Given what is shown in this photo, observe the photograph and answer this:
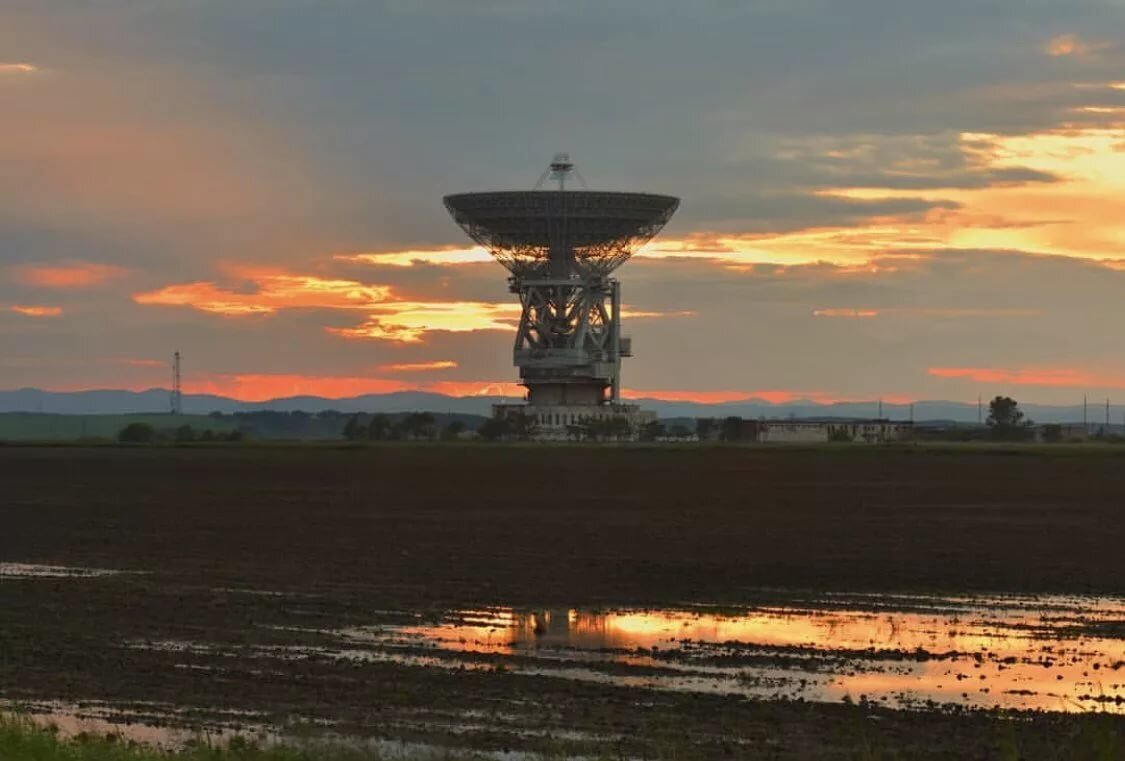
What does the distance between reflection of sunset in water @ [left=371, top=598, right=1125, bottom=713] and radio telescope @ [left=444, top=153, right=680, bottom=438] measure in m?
112

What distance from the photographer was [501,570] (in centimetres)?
3716

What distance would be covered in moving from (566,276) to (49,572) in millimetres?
116972

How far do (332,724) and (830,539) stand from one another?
27442 millimetres

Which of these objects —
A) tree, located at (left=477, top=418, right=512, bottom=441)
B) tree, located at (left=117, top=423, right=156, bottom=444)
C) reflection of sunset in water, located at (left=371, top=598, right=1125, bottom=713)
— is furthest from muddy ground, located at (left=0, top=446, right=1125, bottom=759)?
tree, located at (left=117, top=423, right=156, bottom=444)

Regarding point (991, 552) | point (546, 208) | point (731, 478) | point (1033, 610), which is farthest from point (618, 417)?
point (1033, 610)

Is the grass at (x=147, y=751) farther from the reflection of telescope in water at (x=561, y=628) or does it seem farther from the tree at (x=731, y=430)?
the tree at (x=731, y=430)

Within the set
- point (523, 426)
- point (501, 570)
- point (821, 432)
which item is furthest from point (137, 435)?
point (501, 570)

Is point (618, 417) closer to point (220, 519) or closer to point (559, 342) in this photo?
point (559, 342)

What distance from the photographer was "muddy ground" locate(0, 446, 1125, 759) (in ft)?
63.3

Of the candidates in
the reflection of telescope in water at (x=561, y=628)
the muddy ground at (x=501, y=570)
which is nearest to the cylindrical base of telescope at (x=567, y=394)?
the muddy ground at (x=501, y=570)

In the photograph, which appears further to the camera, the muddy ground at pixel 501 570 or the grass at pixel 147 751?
the muddy ground at pixel 501 570

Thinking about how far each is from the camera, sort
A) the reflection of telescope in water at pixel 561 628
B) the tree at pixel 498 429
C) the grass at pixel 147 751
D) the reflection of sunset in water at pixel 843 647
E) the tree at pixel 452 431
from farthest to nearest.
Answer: the tree at pixel 452 431
the tree at pixel 498 429
the reflection of telescope in water at pixel 561 628
the reflection of sunset in water at pixel 843 647
the grass at pixel 147 751

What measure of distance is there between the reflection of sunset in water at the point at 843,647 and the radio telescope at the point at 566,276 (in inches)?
4418

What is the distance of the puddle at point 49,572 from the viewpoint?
3544 cm
